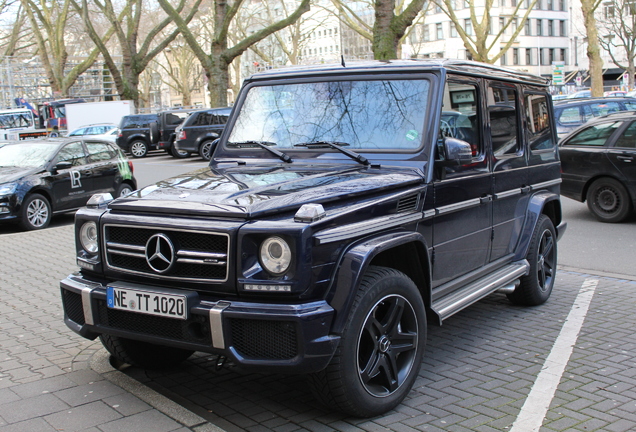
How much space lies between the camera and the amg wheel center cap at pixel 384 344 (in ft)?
13.1

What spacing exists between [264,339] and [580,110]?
54.5 ft

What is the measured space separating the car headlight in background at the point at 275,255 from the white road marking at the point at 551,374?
4.96 feet

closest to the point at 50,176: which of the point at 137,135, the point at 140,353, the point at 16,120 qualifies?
the point at 140,353

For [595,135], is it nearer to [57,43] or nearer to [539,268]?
[539,268]

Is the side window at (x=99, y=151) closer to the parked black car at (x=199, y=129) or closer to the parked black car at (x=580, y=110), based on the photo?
the parked black car at (x=580, y=110)

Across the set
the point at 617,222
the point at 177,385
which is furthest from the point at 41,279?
the point at 617,222

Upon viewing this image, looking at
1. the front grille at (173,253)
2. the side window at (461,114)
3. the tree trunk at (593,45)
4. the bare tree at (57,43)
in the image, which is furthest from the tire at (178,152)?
the front grille at (173,253)

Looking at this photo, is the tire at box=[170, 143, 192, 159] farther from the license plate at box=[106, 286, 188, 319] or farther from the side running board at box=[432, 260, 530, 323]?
the license plate at box=[106, 286, 188, 319]

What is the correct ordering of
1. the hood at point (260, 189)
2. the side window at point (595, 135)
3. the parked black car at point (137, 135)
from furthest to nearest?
the parked black car at point (137, 135), the side window at point (595, 135), the hood at point (260, 189)

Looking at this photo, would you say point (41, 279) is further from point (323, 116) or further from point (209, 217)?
point (209, 217)

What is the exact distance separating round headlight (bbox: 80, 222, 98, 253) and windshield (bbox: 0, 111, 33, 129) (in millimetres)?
39596

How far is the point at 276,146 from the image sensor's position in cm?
512

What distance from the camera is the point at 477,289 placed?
5.14 m

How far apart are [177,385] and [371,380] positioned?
131 centimetres
